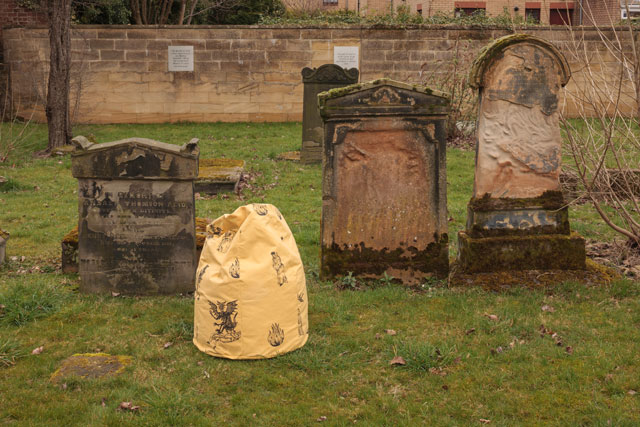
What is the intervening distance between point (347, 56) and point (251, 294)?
1397 centimetres

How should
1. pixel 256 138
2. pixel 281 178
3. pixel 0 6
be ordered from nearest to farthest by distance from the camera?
pixel 281 178 < pixel 256 138 < pixel 0 6

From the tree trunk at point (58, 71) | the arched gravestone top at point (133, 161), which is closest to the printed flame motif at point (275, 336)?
the arched gravestone top at point (133, 161)

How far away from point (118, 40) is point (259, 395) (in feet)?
50.4

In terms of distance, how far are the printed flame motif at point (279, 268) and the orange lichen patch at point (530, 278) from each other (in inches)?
78.2

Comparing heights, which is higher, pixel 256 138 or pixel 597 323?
pixel 256 138

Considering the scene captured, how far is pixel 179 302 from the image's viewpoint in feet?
18.4

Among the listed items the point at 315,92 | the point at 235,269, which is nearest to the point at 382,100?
the point at 235,269

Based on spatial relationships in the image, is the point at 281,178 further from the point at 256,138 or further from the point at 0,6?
the point at 0,6

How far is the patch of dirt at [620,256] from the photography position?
6.27m

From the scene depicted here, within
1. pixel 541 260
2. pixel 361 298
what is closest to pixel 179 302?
pixel 361 298

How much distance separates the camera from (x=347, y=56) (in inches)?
690

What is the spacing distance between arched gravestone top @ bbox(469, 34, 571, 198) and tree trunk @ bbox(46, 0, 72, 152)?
10277 millimetres

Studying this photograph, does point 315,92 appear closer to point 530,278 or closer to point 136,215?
point 136,215

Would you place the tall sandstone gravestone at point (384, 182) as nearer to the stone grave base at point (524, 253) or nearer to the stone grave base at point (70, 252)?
the stone grave base at point (524, 253)
